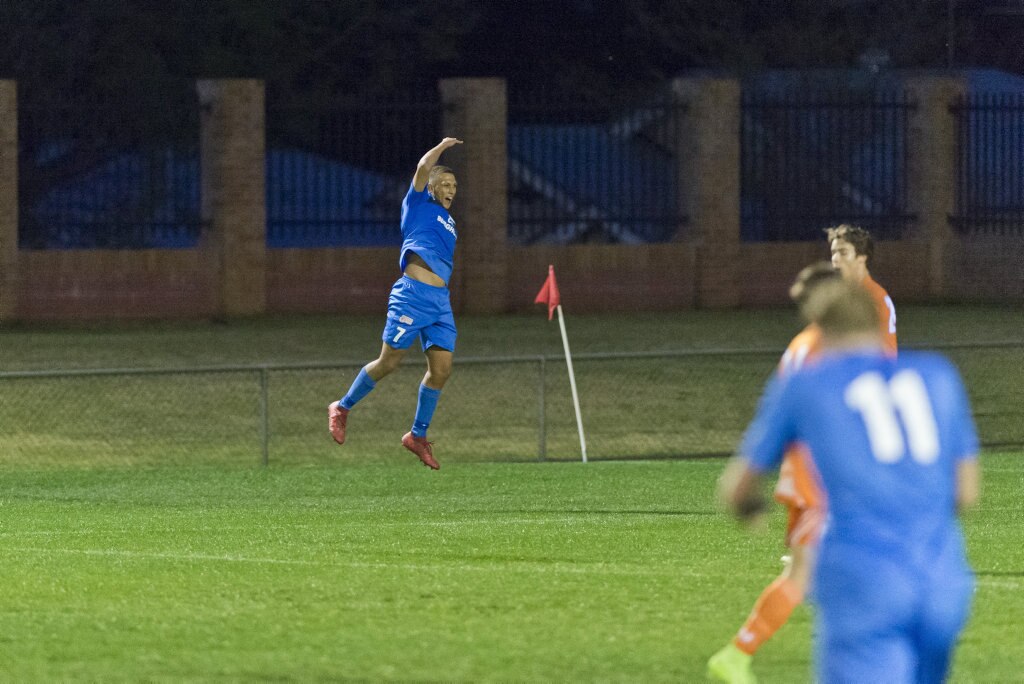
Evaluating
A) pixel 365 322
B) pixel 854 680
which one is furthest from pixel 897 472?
pixel 365 322

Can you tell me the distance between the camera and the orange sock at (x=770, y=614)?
8.16 m

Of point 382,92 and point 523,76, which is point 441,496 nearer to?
point 382,92

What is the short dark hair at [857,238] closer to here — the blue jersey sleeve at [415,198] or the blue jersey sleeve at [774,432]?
the blue jersey sleeve at [774,432]

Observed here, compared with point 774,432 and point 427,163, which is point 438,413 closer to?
point 427,163

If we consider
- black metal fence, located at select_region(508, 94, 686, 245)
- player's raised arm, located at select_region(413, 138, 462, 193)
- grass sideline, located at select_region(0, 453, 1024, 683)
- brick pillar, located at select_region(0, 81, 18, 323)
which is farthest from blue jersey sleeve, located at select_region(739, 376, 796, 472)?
black metal fence, located at select_region(508, 94, 686, 245)

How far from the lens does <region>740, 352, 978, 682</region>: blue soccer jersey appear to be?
19.0 ft

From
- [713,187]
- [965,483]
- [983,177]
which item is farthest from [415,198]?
[983,177]

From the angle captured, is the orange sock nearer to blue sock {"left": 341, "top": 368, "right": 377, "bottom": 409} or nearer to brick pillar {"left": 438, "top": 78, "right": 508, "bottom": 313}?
blue sock {"left": 341, "top": 368, "right": 377, "bottom": 409}

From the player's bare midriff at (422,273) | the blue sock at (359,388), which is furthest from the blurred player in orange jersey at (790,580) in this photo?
the blue sock at (359,388)

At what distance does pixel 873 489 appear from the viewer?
5.87 metres

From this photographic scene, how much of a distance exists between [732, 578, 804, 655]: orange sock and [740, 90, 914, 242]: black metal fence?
27788 mm

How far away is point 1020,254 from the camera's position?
3700 cm

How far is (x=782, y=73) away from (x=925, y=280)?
10697 mm

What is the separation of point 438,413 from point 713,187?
12364mm
